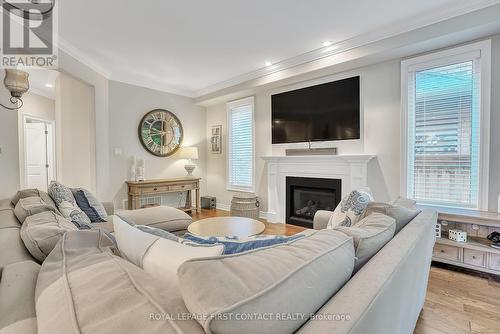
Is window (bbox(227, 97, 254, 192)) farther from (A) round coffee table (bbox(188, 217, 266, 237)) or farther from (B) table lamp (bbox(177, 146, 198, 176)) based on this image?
(A) round coffee table (bbox(188, 217, 266, 237))

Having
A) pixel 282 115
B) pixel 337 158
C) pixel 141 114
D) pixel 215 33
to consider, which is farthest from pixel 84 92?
pixel 337 158

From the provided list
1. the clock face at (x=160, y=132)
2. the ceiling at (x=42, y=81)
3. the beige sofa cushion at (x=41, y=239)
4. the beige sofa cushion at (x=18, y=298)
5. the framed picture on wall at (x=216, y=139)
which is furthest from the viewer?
the framed picture on wall at (x=216, y=139)

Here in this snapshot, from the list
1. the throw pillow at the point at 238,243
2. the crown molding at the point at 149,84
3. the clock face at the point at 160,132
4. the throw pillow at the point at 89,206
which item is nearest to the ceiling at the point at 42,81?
the crown molding at the point at 149,84

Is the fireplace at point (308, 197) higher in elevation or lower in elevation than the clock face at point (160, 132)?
lower

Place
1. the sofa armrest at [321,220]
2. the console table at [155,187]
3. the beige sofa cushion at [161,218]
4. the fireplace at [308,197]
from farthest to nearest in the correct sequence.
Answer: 1. the console table at [155,187]
2. the fireplace at [308,197]
3. the sofa armrest at [321,220]
4. the beige sofa cushion at [161,218]

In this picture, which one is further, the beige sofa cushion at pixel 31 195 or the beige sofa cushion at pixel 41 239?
the beige sofa cushion at pixel 31 195

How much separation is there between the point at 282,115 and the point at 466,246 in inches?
117

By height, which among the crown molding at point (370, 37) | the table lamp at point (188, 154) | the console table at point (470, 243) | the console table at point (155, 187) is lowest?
the console table at point (470, 243)

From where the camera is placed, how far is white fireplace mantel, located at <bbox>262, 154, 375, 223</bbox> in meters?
3.35

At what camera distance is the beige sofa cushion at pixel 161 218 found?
2.18 metres

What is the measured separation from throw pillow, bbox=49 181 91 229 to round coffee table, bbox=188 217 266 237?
94 cm

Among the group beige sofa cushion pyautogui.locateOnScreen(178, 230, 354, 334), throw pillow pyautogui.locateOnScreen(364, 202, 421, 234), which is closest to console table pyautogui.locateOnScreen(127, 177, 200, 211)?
throw pillow pyautogui.locateOnScreen(364, 202, 421, 234)

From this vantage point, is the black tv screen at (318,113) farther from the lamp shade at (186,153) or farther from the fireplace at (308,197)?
the lamp shade at (186,153)

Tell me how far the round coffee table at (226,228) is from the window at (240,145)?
7.23 feet
